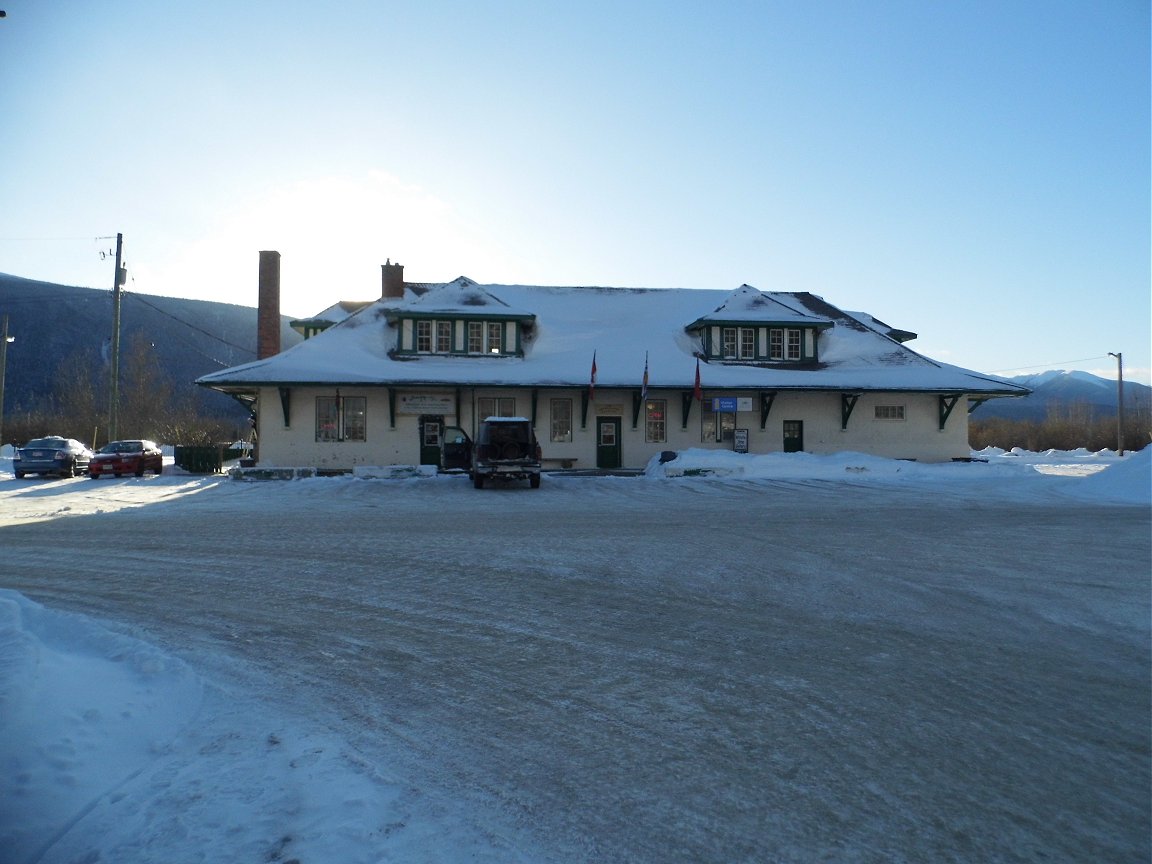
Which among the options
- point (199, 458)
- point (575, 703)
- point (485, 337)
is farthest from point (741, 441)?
point (575, 703)

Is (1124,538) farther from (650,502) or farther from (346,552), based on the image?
(346,552)

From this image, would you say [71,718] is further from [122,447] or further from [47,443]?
[47,443]

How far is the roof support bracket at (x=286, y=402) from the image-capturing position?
95.3ft

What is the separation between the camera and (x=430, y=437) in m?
30.4

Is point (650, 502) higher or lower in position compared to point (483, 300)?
lower

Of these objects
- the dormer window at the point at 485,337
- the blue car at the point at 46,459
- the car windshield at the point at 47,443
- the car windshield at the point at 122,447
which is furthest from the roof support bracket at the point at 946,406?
the car windshield at the point at 47,443

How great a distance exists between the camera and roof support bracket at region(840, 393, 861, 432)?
31.9 metres

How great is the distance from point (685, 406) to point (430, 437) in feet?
36.2

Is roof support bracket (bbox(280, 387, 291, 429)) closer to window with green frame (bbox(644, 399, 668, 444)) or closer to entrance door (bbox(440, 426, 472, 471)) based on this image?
entrance door (bbox(440, 426, 472, 471))

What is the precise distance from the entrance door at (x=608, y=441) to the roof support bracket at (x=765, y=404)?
6379 mm

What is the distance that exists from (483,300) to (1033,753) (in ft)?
103

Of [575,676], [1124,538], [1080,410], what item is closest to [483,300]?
[1124,538]

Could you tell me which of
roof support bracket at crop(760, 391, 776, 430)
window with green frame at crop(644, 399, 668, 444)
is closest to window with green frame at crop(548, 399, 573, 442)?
window with green frame at crop(644, 399, 668, 444)

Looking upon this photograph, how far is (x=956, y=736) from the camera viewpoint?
14.2ft
